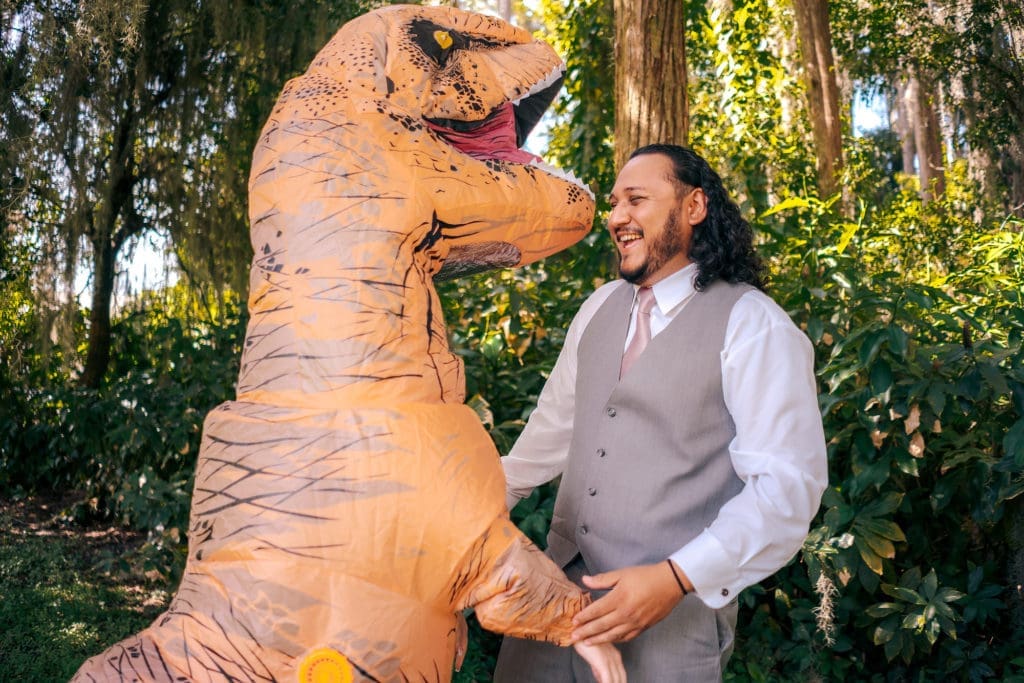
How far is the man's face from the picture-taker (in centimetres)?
193

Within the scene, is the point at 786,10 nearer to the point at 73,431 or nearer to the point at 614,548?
the point at 73,431

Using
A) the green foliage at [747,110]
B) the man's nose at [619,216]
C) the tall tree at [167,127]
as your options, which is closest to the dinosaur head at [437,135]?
the man's nose at [619,216]

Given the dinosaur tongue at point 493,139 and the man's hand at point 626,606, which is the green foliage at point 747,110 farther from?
the man's hand at point 626,606

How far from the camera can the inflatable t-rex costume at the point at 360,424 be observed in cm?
139

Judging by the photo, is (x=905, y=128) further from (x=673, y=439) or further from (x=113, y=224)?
(x=673, y=439)

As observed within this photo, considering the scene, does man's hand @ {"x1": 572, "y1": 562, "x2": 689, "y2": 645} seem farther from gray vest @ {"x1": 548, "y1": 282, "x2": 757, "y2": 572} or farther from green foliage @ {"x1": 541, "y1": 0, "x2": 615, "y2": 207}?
green foliage @ {"x1": 541, "y1": 0, "x2": 615, "y2": 207}

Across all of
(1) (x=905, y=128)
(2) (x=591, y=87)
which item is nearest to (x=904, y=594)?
(2) (x=591, y=87)

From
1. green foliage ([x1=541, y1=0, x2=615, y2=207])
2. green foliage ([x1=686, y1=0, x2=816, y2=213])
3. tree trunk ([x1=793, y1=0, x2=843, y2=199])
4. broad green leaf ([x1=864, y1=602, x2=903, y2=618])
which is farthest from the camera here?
tree trunk ([x1=793, y1=0, x2=843, y2=199])

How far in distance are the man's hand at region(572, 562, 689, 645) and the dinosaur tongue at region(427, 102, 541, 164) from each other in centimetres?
81

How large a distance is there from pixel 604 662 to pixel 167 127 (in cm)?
486

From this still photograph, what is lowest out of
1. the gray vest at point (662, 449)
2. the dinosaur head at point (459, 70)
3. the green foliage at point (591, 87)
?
the gray vest at point (662, 449)

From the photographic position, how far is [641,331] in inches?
76.4

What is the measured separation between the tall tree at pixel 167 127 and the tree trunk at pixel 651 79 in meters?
2.49

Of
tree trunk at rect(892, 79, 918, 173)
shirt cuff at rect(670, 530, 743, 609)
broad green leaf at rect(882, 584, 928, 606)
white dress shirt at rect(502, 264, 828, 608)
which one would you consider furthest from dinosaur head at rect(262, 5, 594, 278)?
tree trunk at rect(892, 79, 918, 173)
